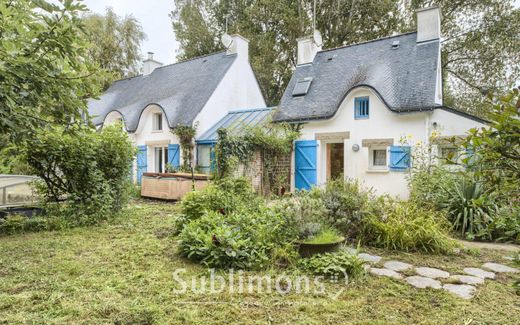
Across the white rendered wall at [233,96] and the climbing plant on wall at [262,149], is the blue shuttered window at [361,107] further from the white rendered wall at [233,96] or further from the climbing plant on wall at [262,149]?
the white rendered wall at [233,96]

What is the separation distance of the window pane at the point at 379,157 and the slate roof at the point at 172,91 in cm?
704

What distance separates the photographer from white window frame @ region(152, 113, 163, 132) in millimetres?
14232

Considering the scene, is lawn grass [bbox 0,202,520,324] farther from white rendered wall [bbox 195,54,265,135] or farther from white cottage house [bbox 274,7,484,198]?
white rendered wall [bbox 195,54,265,135]

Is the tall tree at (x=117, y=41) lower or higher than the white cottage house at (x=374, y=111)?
higher

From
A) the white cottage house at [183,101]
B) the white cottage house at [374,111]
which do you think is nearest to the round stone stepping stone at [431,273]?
the white cottage house at [374,111]

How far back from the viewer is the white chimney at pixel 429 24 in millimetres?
10826

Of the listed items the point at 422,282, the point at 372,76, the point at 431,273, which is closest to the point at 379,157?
the point at 372,76

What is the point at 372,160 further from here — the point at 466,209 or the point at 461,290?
the point at 461,290

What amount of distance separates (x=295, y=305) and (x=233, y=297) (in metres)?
0.60

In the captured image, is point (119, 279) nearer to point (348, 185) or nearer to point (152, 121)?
point (348, 185)

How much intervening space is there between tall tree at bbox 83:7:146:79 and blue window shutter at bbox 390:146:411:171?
1804 cm

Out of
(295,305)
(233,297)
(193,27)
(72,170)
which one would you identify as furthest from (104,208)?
(193,27)

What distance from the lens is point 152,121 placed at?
46.6 ft

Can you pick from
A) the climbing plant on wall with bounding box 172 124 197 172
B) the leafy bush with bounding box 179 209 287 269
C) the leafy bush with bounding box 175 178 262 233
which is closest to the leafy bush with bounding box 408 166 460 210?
the leafy bush with bounding box 175 178 262 233
